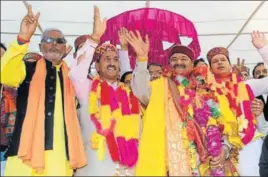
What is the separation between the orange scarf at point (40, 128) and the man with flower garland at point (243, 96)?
36.9 inches

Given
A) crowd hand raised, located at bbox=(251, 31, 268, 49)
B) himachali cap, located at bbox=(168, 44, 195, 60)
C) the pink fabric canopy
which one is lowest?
himachali cap, located at bbox=(168, 44, 195, 60)

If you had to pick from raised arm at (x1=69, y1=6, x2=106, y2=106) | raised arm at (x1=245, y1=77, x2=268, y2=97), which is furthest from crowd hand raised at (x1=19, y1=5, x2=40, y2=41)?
raised arm at (x1=245, y1=77, x2=268, y2=97)

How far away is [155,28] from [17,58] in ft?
3.51

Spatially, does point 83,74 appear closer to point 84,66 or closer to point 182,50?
point 84,66

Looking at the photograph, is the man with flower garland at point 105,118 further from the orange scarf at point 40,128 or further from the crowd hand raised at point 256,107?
the crowd hand raised at point 256,107

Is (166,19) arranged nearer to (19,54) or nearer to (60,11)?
(19,54)

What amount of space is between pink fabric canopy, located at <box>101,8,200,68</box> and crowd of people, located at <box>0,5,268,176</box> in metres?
0.18

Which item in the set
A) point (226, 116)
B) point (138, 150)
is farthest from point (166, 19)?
point (138, 150)

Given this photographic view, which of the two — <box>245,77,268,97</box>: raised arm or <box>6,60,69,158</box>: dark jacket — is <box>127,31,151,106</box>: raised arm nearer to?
<box>6,60,69,158</box>: dark jacket

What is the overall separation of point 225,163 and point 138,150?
1.76 ft

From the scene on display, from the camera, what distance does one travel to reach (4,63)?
228cm

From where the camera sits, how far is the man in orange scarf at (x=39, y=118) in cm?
227

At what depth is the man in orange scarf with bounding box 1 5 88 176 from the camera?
2270mm

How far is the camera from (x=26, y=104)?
7.78 ft
